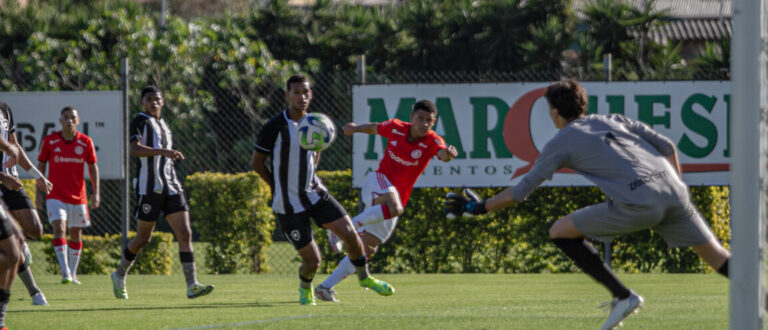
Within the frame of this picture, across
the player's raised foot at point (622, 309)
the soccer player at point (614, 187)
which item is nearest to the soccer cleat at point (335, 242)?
the soccer player at point (614, 187)

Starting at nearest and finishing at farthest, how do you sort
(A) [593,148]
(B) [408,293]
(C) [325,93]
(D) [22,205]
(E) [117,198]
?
(A) [593,148] < (D) [22,205] < (B) [408,293] < (C) [325,93] < (E) [117,198]

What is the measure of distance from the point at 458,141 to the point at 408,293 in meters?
3.85

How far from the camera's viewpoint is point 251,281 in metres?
13.7

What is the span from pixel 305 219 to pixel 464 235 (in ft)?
19.7

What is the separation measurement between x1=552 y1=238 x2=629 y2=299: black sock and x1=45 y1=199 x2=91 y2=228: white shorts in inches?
328

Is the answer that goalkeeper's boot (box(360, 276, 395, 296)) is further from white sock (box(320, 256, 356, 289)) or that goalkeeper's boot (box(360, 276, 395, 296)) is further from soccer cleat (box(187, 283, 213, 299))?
soccer cleat (box(187, 283, 213, 299))

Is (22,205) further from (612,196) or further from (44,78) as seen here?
(44,78)

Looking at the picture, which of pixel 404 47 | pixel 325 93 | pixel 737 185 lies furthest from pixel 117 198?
pixel 737 185

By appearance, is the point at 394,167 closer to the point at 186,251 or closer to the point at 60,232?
the point at 186,251

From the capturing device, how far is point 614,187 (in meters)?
6.57

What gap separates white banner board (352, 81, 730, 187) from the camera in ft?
47.7

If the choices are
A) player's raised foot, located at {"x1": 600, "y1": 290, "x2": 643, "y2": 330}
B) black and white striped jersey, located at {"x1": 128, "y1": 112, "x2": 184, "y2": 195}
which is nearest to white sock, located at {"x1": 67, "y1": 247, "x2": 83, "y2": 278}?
black and white striped jersey, located at {"x1": 128, "y1": 112, "x2": 184, "y2": 195}

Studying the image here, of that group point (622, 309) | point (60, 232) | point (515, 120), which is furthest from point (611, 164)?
point (60, 232)

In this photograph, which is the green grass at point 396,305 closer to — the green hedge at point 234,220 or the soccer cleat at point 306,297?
the soccer cleat at point 306,297
